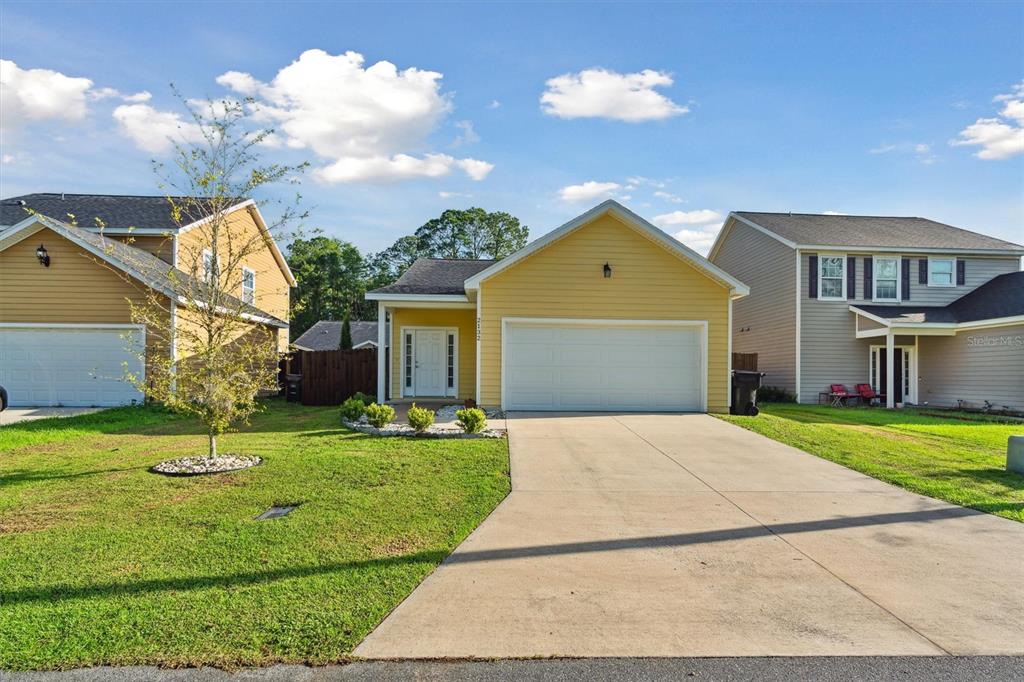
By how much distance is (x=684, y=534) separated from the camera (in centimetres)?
533

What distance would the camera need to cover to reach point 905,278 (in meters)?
19.3

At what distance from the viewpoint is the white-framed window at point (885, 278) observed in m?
19.2

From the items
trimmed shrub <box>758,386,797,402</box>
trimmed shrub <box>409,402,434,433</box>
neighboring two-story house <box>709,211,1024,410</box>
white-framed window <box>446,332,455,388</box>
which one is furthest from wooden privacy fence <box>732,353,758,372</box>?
trimmed shrub <box>409,402,434,433</box>

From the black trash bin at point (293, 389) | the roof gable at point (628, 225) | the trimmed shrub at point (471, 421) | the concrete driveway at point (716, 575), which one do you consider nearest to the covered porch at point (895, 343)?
the roof gable at point (628, 225)

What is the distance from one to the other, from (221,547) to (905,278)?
71.7 ft

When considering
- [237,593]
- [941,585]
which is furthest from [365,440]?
[941,585]

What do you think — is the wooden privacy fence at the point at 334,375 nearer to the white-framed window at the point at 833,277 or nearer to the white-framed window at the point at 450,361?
the white-framed window at the point at 450,361

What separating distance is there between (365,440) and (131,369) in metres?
9.08

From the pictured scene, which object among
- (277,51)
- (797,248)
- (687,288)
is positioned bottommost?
(687,288)

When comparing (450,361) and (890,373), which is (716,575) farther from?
(890,373)

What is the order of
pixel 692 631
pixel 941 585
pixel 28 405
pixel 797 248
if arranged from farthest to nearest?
pixel 797 248 → pixel 28 405 → pixel 941 585 → pixel 692 631

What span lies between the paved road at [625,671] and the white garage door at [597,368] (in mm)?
10283

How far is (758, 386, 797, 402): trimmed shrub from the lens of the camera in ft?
62.1

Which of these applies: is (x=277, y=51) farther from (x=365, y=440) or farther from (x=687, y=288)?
(x=687, y=288)
